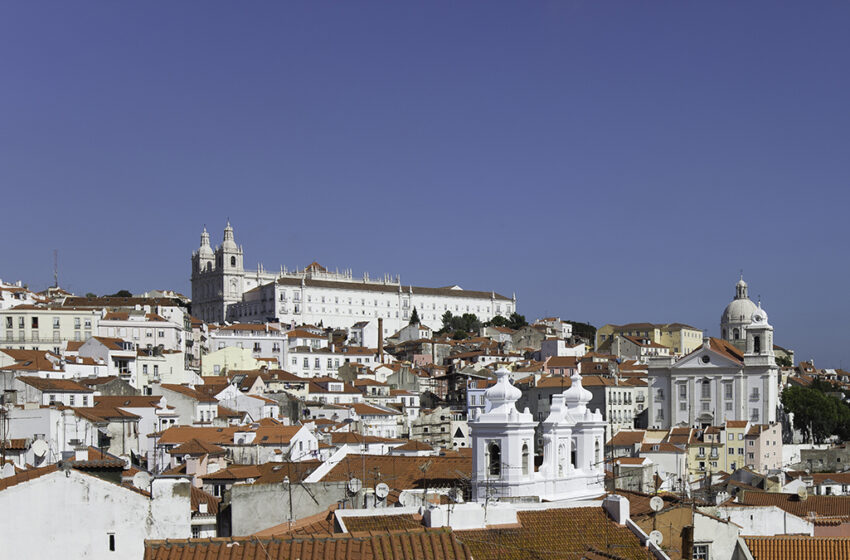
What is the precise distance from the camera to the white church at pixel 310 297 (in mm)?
131250

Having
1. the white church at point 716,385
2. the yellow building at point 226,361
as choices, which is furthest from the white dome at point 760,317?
the yellow building at point 226,361

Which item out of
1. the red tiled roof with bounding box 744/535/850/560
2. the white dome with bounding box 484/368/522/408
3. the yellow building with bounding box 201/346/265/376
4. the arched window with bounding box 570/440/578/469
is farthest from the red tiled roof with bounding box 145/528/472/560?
the yellow building with bounding box 201/346/265/376

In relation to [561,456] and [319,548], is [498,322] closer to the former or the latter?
[561,456]

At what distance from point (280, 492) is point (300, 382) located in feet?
171

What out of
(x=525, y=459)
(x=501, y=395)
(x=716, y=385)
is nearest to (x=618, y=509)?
(x=501, y=395)

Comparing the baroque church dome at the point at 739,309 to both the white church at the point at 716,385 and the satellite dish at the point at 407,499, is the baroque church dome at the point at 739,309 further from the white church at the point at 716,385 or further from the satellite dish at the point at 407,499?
the satellite dish at the point at 407,499

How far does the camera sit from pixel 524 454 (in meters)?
19.6

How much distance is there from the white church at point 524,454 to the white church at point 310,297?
106845 millimetres

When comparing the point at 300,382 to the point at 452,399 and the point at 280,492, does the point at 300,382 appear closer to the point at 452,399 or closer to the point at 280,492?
the point at 452,399

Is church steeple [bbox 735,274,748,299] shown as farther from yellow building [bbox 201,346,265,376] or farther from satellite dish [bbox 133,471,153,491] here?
satellite dish [bbox 133,471,153,491]

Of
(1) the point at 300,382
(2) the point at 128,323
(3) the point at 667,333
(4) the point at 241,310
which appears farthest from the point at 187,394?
(4) the point at 241,310

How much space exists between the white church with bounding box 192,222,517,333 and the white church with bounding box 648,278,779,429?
59263 mm

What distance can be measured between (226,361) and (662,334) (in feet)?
176

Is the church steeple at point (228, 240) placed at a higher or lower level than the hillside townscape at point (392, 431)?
higher
